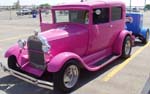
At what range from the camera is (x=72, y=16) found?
655cm

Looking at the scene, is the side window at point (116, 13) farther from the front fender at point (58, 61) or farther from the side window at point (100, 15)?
the front fender at point (58, 61)

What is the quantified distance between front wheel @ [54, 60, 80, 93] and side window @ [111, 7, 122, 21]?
2492 millimetres

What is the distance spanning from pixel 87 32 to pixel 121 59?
2424mm

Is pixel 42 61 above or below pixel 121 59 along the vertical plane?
above

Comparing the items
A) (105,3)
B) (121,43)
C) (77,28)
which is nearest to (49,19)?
(77,28)

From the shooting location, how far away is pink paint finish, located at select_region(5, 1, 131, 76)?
5.53 meters

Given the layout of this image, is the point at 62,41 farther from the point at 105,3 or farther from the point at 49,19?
the point at 105,3

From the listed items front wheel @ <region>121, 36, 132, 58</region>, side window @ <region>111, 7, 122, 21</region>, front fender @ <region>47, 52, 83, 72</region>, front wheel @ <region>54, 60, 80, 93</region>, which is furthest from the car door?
front fender @ <region>47, 52, 83, 72</region>

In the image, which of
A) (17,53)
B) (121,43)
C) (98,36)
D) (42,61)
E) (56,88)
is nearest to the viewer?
(56,88)

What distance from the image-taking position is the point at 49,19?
7102 mm

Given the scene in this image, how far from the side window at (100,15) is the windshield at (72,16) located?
0.83 ft

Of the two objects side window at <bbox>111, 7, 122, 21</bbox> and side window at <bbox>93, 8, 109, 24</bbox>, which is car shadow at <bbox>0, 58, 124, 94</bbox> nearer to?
side window at <bbox>93, 8, 109, 24</bbox>

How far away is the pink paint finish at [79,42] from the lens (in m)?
5.53

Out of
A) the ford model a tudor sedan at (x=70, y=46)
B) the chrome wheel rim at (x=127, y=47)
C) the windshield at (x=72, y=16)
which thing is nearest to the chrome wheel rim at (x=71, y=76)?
the ford model a tudor sedan at (x=70, y=46)
